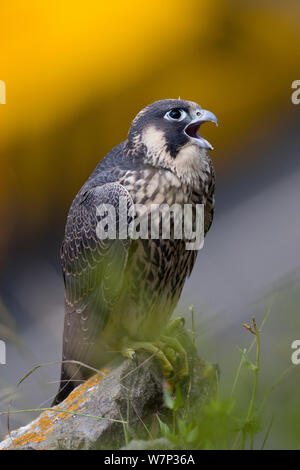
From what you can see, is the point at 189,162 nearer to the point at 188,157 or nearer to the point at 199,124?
the point at 188,157

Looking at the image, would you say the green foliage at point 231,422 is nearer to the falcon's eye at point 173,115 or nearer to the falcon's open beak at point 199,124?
the falcon's open beak at point 199,124

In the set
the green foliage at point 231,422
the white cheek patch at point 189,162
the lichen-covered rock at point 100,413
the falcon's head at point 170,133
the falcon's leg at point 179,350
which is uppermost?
the falcon's head at point 170,133

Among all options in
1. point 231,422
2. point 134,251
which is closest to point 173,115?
point 134,251

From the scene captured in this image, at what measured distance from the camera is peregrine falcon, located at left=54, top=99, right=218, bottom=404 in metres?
1.90

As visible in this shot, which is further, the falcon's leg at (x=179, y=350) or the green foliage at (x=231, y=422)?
the falcon's leg at (x=179, y=350)

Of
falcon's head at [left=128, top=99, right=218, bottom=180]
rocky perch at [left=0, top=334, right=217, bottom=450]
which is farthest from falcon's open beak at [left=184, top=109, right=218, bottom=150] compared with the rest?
rocky perch at [left=0, top=334, right=217, bottom=450]

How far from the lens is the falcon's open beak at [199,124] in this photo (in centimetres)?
177

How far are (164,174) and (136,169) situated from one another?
10 cm

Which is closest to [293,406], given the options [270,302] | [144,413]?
[270,302]

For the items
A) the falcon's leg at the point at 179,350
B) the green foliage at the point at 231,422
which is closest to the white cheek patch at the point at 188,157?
the falcon's leg at the point at 179,350

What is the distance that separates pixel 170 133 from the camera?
1.88m

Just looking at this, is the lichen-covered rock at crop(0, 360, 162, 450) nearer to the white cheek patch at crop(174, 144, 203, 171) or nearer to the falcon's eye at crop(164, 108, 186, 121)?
the white cheek patch at crop(174, 144, 203, 171)

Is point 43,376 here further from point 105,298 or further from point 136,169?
point 136,169

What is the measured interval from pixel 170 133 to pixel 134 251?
40cm
